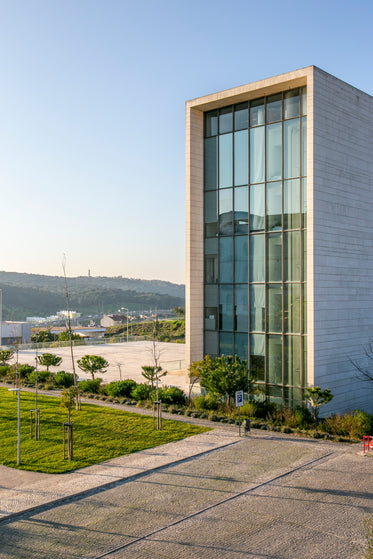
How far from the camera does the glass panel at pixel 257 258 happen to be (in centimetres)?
2364

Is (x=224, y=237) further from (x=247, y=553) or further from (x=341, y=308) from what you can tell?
(x=247, y=553)

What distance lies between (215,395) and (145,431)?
14.6 feet

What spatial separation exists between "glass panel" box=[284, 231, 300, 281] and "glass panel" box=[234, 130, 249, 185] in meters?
3.69

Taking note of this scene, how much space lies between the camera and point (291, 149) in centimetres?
2270

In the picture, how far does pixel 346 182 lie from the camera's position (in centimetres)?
2272

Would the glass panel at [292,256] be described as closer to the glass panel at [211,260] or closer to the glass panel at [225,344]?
→ the glass panel at [211,260]

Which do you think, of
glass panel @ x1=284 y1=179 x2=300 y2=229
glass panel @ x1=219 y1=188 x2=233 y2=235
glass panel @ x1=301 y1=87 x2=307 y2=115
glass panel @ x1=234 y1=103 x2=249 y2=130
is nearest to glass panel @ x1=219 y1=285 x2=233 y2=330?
glass panel @ x1=219 y1=188 x2=233 y2=235

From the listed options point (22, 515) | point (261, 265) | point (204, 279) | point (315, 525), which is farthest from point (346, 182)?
point (22, 515)

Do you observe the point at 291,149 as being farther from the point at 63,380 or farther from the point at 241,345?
the point at 63,380

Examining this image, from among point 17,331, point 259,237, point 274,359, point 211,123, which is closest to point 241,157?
point 211,123

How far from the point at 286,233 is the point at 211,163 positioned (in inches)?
231

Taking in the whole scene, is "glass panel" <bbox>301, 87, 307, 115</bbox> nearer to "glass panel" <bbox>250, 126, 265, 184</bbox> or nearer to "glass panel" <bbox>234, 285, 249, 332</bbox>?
"glass panel" <bbox>250, 126, 265, 184</bbox>

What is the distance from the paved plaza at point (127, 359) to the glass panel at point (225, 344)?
3.36m

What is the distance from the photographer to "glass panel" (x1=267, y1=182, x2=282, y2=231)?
2302 centimetres
